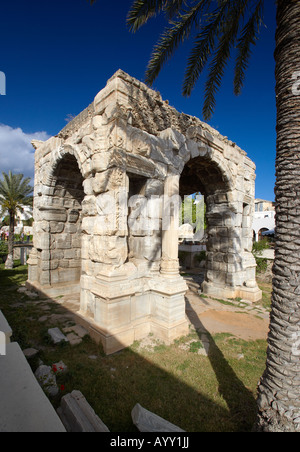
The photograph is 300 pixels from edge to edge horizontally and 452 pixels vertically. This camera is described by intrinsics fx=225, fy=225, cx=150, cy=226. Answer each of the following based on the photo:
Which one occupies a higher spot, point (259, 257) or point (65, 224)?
point (65, 224)

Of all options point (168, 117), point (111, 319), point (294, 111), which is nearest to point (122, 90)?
point (168, 117)

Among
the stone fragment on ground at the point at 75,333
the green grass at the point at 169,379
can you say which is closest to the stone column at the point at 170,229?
the green grass at the point at 169,379

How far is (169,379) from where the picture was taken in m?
3.62

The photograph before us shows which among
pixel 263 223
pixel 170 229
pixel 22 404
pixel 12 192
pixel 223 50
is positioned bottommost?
pixel 22 404

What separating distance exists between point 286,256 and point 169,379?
2.77 metres

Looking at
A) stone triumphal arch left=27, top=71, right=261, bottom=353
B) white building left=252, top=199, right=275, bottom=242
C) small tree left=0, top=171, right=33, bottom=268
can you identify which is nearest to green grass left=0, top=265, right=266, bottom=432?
stone triumphal arch left=27, top=71, right=261, bottom=353

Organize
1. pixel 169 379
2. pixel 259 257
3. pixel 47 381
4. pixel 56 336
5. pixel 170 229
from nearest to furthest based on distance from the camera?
1. pixel 47 381
2. pixel 169 379
3. pixel 56 336
4. pixel 170 229
5. pixel 259 257

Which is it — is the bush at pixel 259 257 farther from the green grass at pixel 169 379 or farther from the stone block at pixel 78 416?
the stone block at pixel 78 416

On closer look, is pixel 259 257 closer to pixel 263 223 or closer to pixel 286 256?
pixel 286 256

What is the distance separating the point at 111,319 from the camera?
4363mm

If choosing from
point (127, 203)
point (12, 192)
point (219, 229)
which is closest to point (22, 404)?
point (127, 203)

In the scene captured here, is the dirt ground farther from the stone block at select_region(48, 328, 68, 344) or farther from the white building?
the white building
